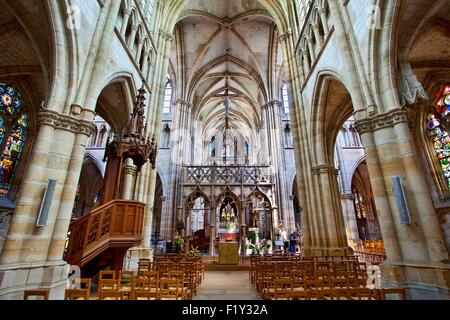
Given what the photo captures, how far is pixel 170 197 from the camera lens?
1614 cm

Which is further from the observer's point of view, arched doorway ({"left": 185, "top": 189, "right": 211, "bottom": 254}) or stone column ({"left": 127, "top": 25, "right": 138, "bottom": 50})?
arched doorway ({"left": 185, "top": 189, "right": 211, "bottom": 254})

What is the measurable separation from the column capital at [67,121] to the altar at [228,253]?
26.9ft

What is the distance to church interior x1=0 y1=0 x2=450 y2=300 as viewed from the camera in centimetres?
459

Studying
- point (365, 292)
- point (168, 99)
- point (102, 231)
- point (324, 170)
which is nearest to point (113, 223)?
point (102, 231)

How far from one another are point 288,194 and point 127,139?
13.0 metres

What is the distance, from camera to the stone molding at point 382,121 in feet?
17.0

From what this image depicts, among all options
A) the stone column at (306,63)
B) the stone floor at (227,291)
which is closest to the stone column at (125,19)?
the stone column at (306,63)

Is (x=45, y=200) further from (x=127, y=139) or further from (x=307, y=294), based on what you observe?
(x=307, y=294)

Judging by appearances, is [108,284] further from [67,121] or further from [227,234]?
[227,234]

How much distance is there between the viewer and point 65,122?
527cm

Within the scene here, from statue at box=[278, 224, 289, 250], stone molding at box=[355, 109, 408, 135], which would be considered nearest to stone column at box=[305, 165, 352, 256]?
stone molding at box=[355, 109, 408, 135]

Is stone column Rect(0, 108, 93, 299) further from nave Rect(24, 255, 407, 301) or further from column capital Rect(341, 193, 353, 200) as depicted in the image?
column capital Rect(341, 193, 353, 200)

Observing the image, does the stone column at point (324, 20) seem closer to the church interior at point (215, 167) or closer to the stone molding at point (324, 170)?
the church interior at point (215, 167)

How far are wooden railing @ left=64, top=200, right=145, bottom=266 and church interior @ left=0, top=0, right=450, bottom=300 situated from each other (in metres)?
0.04
